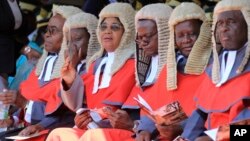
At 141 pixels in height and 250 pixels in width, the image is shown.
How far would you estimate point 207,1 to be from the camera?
23.5ft

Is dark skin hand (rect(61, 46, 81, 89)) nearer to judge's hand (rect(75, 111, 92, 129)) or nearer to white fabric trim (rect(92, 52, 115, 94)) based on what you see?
white fabric trim (rect(92, 52, 115, 94))

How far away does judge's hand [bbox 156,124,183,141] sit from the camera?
208 inches

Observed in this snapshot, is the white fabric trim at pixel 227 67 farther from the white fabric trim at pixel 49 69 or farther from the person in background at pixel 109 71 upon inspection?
the white fabric trim at pixel 49 69

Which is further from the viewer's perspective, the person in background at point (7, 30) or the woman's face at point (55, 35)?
the person in background at point (7, 30)

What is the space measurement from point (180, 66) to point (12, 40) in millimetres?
2788

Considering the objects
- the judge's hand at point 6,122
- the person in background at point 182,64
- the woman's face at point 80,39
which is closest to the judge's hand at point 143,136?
the person in background at point 182,64

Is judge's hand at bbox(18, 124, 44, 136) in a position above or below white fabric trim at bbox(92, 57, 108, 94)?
below

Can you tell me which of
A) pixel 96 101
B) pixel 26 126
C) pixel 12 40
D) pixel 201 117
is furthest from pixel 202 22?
pixel 12 40

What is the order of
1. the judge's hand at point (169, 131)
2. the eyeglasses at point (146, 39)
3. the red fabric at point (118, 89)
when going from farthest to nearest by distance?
the red fabric at point (118, 89) → the eyeglasses at point (146, 39) → the judge's hand at point (169, 131)

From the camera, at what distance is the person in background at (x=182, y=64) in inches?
219

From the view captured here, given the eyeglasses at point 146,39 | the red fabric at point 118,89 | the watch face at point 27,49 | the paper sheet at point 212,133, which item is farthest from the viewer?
the watch face at point 27,49

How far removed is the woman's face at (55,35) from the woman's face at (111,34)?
30.1 inches

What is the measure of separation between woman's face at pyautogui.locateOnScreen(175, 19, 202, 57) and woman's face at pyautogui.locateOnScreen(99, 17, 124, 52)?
0.77 meters

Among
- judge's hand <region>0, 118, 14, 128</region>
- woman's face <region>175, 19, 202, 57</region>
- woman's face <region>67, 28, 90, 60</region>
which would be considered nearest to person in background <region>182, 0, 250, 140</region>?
woman's face <region>175, 19, 202, 57</region>
